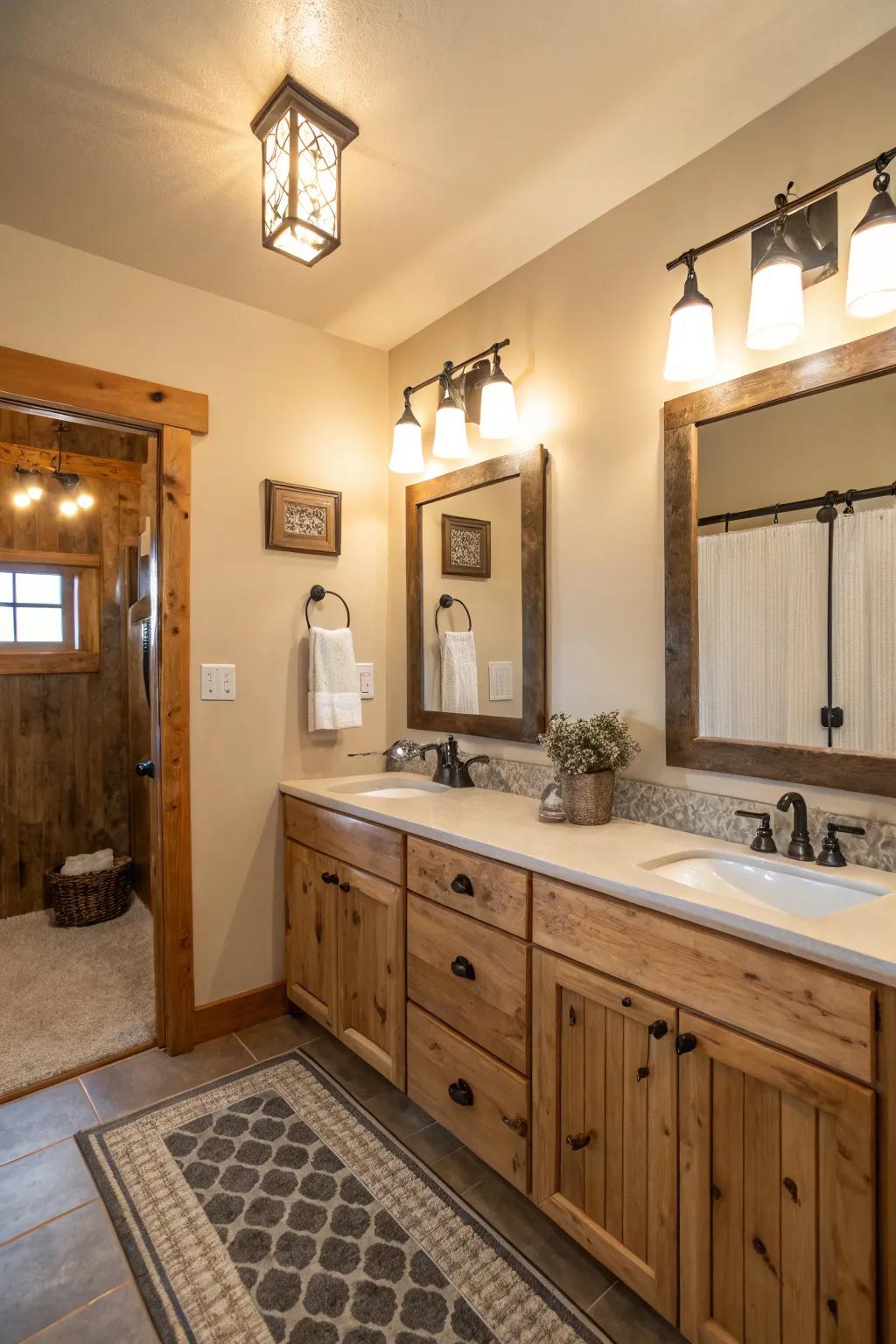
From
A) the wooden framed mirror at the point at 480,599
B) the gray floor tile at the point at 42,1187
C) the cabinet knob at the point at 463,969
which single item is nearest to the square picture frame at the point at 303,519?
the wooden framed mirror at the point at 480,599

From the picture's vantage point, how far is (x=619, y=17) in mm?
1344

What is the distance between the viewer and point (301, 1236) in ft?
4.92

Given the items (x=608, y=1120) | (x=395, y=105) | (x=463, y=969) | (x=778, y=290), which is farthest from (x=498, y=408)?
(x=608, y=1120)

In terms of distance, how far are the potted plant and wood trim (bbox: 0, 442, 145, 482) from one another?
3.10 meters

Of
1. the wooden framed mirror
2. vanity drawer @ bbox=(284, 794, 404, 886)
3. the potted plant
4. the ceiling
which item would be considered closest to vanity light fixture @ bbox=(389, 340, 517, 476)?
the wooden framed mirror

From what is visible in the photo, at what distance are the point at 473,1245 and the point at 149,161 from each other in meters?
2.66

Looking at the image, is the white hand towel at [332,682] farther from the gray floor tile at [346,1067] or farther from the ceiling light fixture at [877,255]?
the ceiling light fixture at [877,255]

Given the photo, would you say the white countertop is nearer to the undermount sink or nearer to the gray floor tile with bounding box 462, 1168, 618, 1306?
the undermount sink

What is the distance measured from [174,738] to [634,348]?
180cm

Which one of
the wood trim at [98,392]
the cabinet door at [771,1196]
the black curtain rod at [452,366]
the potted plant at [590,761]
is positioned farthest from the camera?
the black curtain rod at [452,366]

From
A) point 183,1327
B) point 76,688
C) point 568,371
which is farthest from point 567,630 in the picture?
point 76,688

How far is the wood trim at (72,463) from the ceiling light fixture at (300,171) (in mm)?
2474

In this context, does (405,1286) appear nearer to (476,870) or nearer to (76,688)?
(476,870)

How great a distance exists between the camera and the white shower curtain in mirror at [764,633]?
1.47 m
